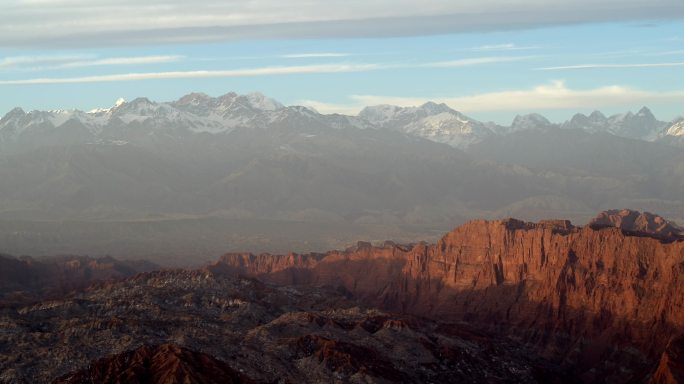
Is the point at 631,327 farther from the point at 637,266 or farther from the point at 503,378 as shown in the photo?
the point at 503,378

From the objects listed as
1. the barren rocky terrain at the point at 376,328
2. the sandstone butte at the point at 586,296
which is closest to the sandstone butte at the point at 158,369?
the barren rocky terrain at the point at 376,328

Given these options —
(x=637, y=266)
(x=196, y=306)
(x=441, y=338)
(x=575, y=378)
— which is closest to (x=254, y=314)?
(x=196, y=306)

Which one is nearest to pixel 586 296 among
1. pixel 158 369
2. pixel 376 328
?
A: pixel 376 328

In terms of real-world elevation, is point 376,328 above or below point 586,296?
below

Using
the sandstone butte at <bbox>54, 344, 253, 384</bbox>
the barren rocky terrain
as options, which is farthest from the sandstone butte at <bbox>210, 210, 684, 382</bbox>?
the sandstone butte at <bbox>54, 344, 253, 384</bbox>

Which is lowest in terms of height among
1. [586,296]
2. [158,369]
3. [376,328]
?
[376,328]

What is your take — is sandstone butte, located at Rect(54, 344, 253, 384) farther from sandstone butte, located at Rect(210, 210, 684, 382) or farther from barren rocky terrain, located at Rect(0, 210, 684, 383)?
sandstone butte, located at Rect(210, 210, 684, 382)

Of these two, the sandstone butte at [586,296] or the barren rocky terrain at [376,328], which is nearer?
the barren rocky terrain at [376,328]

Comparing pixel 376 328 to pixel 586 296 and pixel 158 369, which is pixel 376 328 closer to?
pixel 586 296

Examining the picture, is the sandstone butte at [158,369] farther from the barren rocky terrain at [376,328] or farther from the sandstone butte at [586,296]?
the sandstone butte at [586,296]

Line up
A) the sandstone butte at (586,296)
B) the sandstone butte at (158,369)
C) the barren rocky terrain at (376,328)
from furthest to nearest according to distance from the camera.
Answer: the sandstone butte at (586,296) < the barren rocky terrain at (376,328) < the sandstone butte at (158,369)

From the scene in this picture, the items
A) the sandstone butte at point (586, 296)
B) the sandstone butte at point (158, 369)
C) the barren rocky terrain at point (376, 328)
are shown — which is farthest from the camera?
the sandstone butte at point (586, 296)
